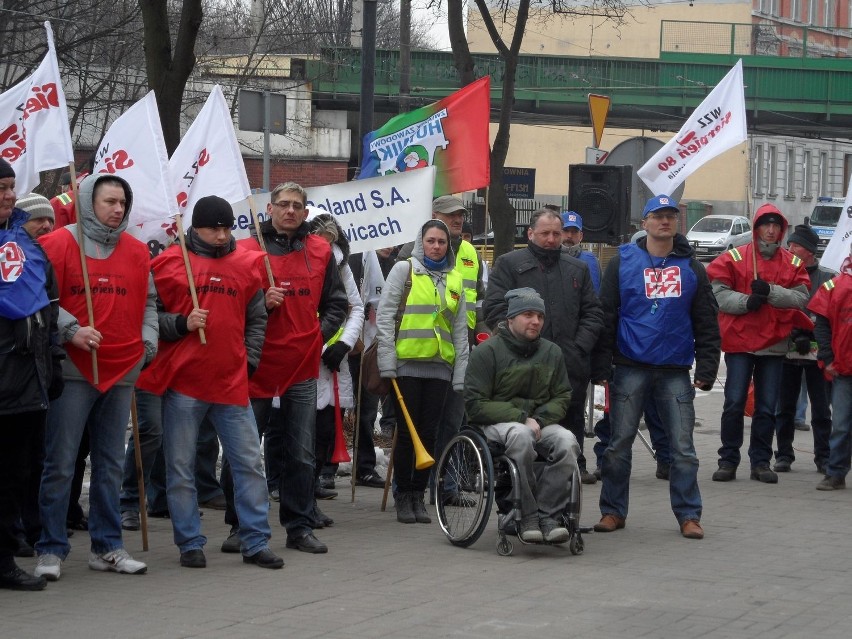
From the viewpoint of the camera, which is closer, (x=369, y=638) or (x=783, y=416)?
(x=369, y=638)

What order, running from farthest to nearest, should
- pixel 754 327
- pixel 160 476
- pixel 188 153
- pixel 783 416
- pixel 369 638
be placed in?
1. pixel 783 416
2. pixel 754 327
3. pixel 160 476
4. pixel 188 153
5. pixel 369 638

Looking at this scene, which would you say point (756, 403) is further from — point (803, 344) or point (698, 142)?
point (698, 142)

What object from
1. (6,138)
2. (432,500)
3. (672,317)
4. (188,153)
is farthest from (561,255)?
(6,138)

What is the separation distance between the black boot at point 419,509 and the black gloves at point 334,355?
109cm

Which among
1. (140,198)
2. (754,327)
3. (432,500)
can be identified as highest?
(140,198)

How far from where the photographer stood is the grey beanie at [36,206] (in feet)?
27.2

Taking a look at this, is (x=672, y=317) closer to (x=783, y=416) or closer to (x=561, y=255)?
(x=561, y=255)

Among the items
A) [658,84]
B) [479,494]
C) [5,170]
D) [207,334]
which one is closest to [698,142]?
[479,494]

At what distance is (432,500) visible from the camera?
32.9 feet

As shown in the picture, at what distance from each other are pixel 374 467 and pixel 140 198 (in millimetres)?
3846

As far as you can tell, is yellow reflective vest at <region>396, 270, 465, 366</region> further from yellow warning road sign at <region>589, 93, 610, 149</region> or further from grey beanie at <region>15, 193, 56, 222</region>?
yellow warning road sign at <region>589, 93, 610, 149</region>

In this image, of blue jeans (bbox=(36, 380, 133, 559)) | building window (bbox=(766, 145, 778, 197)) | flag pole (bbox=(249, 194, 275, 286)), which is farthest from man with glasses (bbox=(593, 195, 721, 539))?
building window (bbox=(766, 145, 778, 197))

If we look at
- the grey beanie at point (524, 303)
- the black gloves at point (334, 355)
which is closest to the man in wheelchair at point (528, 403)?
the grey beanie at point (524, 303)

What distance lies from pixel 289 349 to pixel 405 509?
171cm
